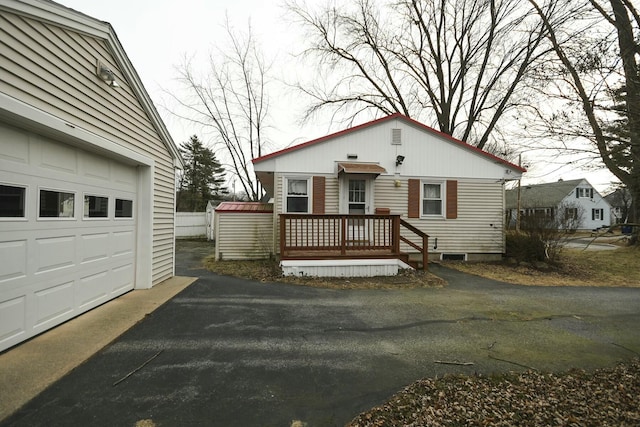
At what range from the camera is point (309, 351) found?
3.33 meters


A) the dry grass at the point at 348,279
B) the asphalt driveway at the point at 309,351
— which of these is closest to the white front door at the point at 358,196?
the dry grass at the point at 348,279

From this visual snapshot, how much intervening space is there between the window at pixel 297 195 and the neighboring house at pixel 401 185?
3 cm

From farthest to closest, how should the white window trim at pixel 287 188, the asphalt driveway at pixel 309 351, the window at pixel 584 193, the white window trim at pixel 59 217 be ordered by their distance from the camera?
the window at pixel 584 193 < the white window trim at pixel 287 188 < the white window trim at pixel 59 217 < the asphalt driveway at pixel 309 351

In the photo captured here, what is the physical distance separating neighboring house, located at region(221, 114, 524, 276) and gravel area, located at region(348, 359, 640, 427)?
5935 millimetres

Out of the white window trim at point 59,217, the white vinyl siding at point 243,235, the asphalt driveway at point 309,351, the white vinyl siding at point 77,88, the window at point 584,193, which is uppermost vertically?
the window at point 584,193

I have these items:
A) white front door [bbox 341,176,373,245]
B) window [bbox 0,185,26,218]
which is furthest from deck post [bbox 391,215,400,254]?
window [bbox 0,185,26,218]

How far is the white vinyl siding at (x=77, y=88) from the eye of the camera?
295 cm

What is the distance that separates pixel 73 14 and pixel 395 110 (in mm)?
15951

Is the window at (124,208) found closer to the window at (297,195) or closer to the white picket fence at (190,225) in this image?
the window at (297,195)

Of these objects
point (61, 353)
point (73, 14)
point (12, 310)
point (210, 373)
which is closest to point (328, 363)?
point (210, 373)

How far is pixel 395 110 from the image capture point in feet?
55.9

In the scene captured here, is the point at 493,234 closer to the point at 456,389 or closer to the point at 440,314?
the point at 440,314

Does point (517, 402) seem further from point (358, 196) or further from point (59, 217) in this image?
point (358, 196)

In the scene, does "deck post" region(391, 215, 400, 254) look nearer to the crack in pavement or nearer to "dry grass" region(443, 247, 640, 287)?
"dry grass" region(443, 247, 640, 287)
